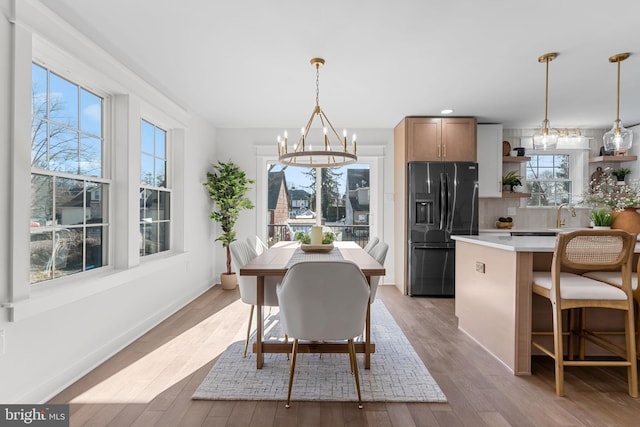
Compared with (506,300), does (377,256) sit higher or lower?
higher

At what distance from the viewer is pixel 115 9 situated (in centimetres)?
208

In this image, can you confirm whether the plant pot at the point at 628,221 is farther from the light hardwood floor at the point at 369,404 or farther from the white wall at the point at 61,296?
the white wall at the point at 61,296

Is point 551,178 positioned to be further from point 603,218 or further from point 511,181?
point 603,218

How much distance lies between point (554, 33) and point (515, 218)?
3274 millimetres

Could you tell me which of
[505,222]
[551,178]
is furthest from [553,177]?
[505,222]

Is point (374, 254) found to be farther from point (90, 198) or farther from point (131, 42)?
point (131, 42)

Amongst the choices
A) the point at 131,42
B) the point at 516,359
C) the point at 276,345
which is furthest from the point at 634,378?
the point at 131,42

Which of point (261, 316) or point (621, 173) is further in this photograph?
point (621, 173)

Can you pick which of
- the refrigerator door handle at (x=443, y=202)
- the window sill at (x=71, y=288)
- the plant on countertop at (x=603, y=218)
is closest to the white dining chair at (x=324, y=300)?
the window sill at (x=71, y=288)

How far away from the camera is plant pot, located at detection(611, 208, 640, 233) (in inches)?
154

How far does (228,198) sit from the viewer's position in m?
4.63

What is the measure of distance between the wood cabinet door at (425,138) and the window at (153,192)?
10.4 ft

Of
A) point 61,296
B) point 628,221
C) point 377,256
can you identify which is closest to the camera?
point 61,296

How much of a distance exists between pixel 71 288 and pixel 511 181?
5.31 metres
